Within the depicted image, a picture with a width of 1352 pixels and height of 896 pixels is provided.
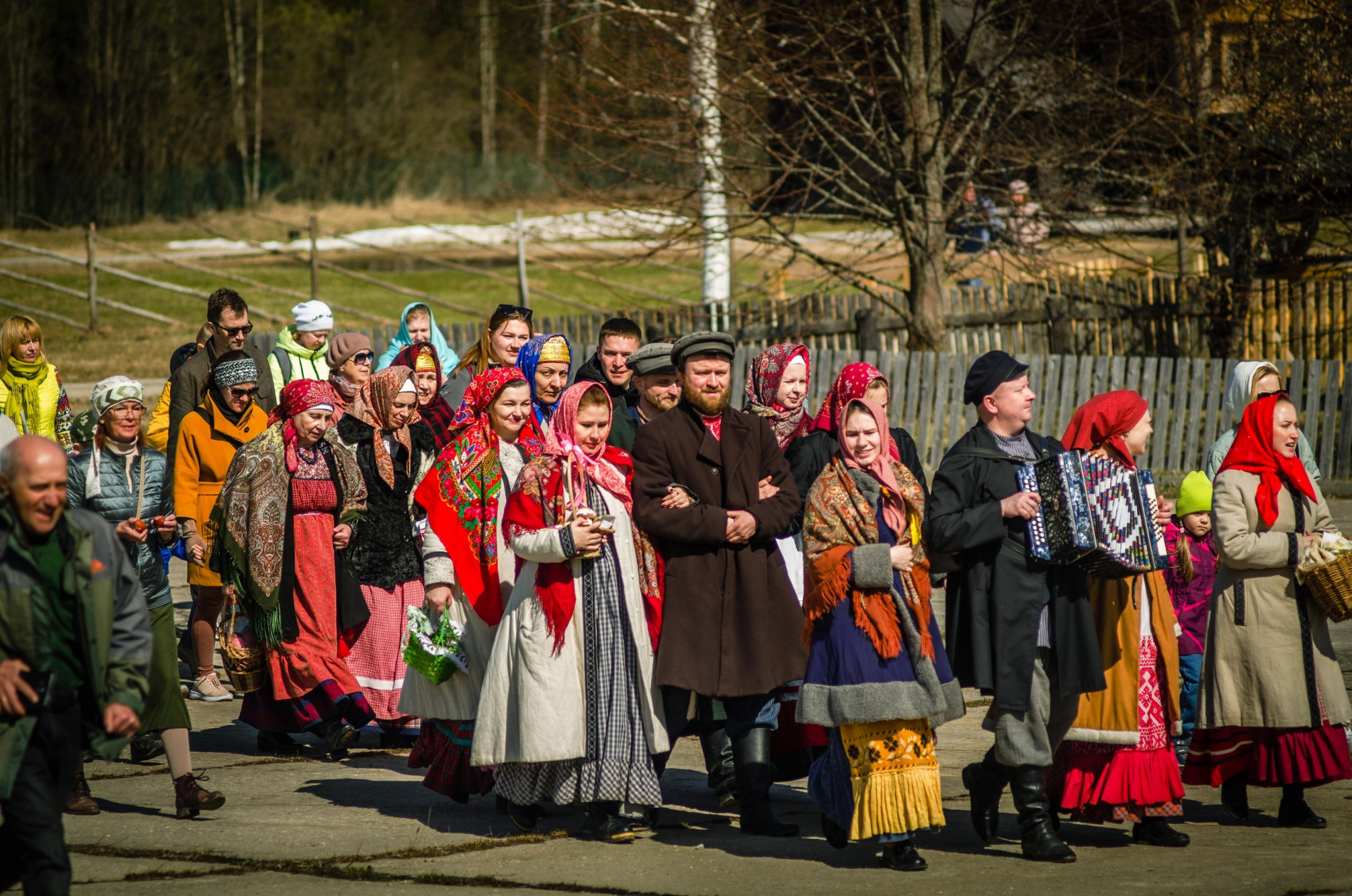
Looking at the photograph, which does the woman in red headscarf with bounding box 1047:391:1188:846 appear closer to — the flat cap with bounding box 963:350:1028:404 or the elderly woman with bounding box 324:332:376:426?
the flat cap with bounding box 963:350:1028:404

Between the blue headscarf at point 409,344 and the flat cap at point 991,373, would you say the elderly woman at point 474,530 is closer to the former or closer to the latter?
the flat cap at point 991,373

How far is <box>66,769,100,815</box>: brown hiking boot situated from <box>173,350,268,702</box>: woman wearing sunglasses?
1547 millimetres

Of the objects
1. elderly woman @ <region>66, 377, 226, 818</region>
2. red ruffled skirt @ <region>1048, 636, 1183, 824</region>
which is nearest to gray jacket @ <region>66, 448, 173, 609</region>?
elderly woman @ <region>66, 377, 226, 818</region>

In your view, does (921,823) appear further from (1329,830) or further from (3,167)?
(3,167)

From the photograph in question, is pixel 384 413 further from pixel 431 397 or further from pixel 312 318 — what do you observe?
pixel 312 318

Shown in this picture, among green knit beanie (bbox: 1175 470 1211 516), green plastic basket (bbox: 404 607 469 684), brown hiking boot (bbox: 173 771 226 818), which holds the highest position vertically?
green knit beanie (bbox: 1175 470 1211 516)

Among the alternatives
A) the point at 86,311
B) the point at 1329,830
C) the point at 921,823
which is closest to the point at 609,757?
the point at 921,823

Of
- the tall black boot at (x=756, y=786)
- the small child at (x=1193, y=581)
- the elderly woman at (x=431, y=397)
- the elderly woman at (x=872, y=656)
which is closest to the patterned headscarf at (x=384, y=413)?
the elderly woman at (x=431, y=397)

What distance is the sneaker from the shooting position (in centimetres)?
788

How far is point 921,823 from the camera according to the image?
491 centimetres

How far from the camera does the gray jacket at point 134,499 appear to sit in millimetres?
6455

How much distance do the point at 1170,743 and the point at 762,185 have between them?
10.3 meters

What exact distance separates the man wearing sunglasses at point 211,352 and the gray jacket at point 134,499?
1.25 metres

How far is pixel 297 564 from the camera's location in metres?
6.82
